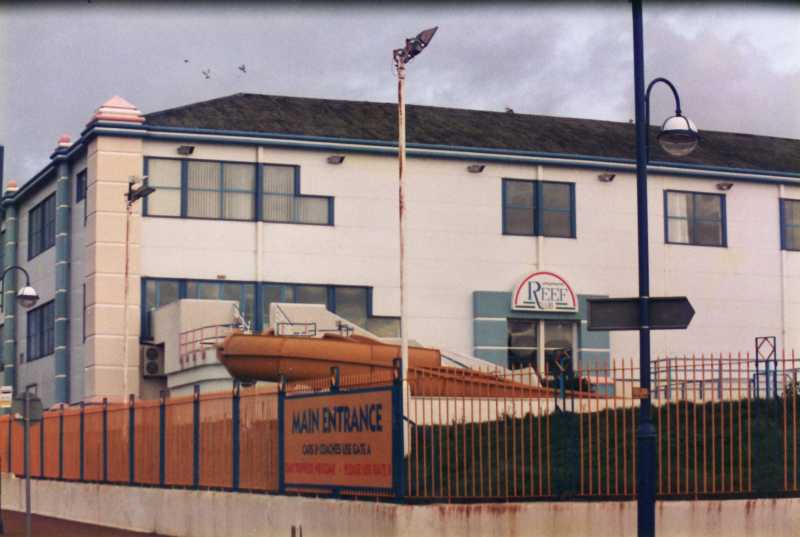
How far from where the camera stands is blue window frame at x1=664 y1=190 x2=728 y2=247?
56.5 meters

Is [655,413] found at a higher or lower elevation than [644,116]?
lower

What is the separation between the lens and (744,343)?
2243 inches

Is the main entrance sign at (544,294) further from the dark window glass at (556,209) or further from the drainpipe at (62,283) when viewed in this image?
the drainpipe at (62,283)

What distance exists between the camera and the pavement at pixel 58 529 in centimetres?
3119

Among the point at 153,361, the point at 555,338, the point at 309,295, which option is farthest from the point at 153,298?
the point at 555,338

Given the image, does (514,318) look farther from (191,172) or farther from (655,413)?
(655,413)

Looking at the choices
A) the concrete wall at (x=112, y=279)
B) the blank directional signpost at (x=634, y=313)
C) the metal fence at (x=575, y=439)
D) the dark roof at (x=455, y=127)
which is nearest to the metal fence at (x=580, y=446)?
the metal fence at (x=575, y=439)

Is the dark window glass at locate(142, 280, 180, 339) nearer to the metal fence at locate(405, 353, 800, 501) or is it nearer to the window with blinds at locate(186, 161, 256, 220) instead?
the window with blinds at locate(186, 161, 256, 220)

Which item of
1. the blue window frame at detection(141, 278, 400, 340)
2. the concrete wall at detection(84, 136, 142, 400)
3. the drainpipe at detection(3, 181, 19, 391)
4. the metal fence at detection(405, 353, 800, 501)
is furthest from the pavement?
the drainpipe at detection(3, 181, 19, 391)

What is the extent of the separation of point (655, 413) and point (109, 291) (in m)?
29.7

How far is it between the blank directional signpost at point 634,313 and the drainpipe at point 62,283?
126ft

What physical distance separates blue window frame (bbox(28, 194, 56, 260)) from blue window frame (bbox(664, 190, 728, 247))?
23245 mm

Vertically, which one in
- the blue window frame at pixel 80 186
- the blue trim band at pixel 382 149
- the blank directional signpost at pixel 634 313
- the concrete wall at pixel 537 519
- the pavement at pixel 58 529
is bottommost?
the pavement at pixel 58 529

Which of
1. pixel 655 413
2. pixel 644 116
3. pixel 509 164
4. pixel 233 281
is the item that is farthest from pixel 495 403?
pixel 509 164
